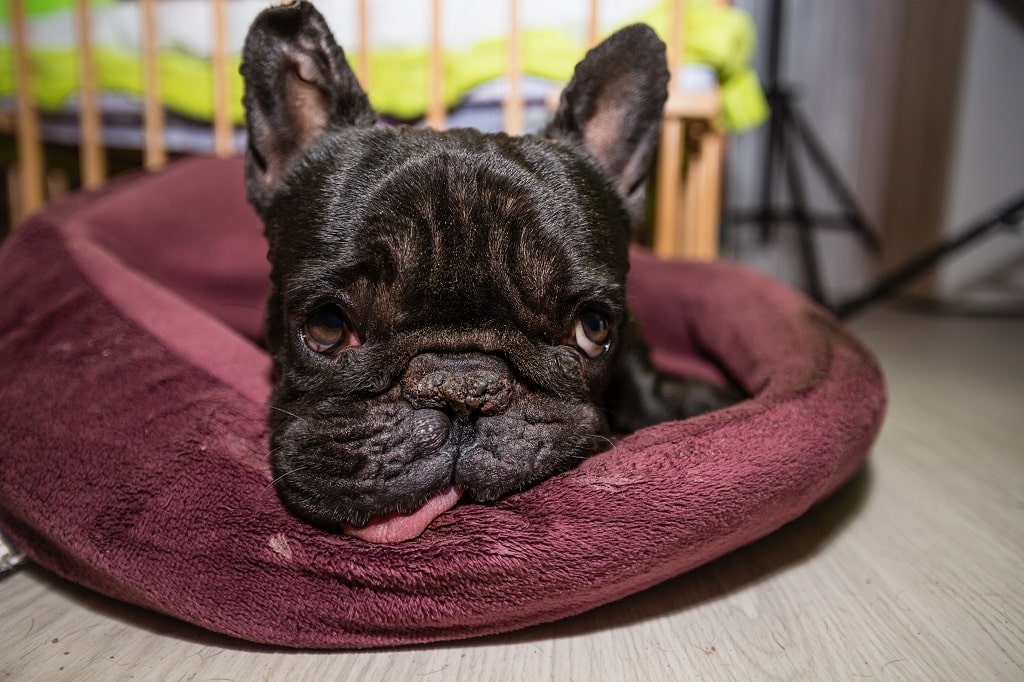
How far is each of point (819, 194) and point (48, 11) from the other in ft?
16.3

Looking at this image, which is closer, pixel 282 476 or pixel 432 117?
pixel 282 476

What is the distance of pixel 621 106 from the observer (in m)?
1.75

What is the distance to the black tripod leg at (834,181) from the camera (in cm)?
473

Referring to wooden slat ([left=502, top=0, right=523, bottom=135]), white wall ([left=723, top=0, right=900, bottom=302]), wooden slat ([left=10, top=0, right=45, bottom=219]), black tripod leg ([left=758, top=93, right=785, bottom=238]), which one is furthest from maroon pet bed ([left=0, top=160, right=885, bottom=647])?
white wall ([left=723, top=0, right=900, bottom=302])

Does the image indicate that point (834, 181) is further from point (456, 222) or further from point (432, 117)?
point (456, 222)

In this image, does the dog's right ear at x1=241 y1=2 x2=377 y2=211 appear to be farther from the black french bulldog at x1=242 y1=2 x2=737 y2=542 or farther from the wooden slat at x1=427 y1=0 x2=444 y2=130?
the wooden slat at x1=427 y1=0 x2=444 y2=130

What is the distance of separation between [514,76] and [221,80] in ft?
3.84

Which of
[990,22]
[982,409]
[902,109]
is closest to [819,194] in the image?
[902,109]

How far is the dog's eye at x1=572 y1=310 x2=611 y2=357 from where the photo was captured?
1.40 metres

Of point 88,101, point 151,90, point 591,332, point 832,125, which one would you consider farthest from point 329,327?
point 832,125

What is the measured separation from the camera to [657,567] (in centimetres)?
122

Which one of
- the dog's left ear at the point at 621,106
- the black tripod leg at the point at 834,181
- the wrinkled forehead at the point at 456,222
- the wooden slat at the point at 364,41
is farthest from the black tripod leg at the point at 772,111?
the wrinkled forehead at the point at 456,222

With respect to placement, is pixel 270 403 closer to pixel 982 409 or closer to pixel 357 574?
pixel 357 574

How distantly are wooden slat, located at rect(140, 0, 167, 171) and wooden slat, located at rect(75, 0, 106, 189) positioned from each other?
0.63 feet
